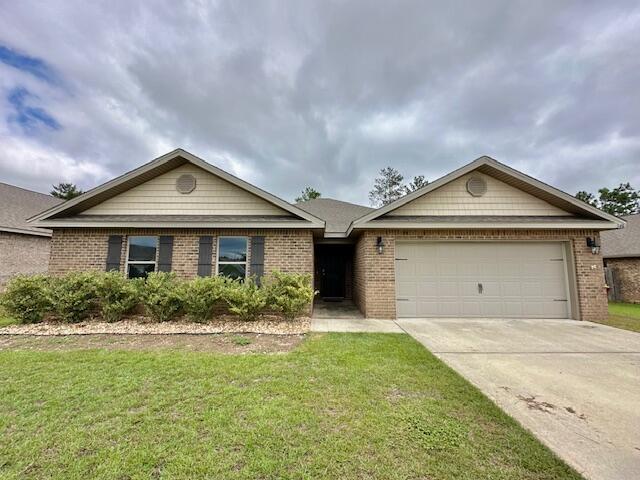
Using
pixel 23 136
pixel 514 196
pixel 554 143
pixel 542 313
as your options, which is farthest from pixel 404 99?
pixel 23 136

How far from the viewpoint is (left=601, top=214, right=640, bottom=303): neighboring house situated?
13125 mm

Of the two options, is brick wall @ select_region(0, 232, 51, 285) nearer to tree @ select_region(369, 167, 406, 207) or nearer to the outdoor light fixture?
the outdoor light fixture

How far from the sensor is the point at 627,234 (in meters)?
14.7

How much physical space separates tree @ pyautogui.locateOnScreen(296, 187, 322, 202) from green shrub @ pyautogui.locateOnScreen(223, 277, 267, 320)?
26812 millimetres

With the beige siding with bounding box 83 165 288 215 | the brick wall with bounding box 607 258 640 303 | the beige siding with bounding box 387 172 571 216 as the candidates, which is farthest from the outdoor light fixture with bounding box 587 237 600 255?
the beige siding with bounding box 83 165 288 215

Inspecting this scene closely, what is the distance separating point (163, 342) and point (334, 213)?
9825mm

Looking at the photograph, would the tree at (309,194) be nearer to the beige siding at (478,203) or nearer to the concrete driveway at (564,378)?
the beige siding at (478,203)

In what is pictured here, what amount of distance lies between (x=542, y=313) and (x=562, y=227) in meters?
2.62

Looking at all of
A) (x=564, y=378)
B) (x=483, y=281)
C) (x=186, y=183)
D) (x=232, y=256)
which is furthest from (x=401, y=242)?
(x=186, y=183)

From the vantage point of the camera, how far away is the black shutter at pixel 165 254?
830 cm

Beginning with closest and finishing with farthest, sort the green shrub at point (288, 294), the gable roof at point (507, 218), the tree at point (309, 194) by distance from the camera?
the green shrub at point (288, 294) < the gable roof at point (507, 218) < the tree at point (309, 194)

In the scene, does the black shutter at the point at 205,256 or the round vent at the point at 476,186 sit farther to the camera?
the round vent at the point at 476,186

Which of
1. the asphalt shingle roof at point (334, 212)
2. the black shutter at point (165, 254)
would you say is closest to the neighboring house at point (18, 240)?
the black shutter at point (165, 254)

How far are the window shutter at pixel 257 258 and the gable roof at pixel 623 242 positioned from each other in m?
16.7
